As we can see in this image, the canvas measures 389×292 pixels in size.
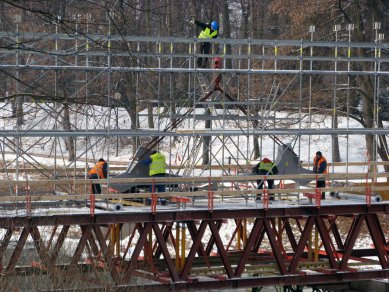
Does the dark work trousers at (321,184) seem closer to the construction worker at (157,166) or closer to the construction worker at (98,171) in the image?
the construction worker at (157,166)

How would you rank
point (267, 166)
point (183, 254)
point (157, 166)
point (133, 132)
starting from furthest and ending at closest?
point (267, 166) < point (157, 166) < point (183, 254) < point (133, 132)

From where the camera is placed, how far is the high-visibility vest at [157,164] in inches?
1409

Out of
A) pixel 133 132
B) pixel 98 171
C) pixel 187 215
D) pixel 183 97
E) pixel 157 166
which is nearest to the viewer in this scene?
pixel 187 215

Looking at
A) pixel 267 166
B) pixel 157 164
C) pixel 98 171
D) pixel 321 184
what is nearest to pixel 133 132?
pixel 157 164

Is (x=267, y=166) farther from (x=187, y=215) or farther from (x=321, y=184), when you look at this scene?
(x=187, y=215)

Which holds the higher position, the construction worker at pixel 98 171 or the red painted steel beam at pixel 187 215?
the construction worker at pixel 98 171

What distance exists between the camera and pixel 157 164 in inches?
1415

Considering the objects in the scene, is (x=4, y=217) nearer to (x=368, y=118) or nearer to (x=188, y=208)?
(x=188, y=208)

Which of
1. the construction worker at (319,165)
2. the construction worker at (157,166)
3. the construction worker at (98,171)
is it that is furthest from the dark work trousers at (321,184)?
the construction worker at (98,171)

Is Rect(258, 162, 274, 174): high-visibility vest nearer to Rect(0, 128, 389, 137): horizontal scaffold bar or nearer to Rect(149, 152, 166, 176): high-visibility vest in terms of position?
Rect(0, 128, 389, 137): horizontal scaffold bar

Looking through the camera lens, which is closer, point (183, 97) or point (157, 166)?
point (157, 166)

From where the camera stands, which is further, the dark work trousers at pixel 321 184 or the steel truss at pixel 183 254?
the dark work trousers at pixel 321 184

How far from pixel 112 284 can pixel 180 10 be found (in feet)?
118

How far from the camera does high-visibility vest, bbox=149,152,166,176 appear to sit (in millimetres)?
35781
